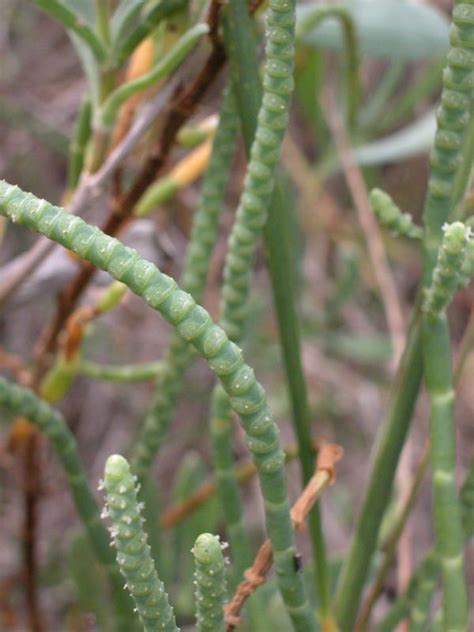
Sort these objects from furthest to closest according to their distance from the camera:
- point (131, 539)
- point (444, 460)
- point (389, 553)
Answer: point (389, 553), point (444, 460), point (131, 539)

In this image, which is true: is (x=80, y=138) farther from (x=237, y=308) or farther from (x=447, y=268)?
(x=447, y=268)

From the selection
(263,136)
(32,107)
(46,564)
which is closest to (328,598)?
(263,136)

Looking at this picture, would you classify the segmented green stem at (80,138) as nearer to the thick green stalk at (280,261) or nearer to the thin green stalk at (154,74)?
the thin green stalk at (154,74)

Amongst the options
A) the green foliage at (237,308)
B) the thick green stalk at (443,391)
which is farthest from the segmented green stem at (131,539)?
the thick green stalk at (443,391)

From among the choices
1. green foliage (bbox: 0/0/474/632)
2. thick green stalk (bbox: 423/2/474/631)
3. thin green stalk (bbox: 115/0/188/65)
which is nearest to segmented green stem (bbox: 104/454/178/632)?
green foliage (bbox: 0/0/474/632)

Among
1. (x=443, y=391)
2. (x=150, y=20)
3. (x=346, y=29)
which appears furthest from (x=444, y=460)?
(x=346, y=29)

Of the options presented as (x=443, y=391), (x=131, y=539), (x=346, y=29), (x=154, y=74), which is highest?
(x=346, y=29)
